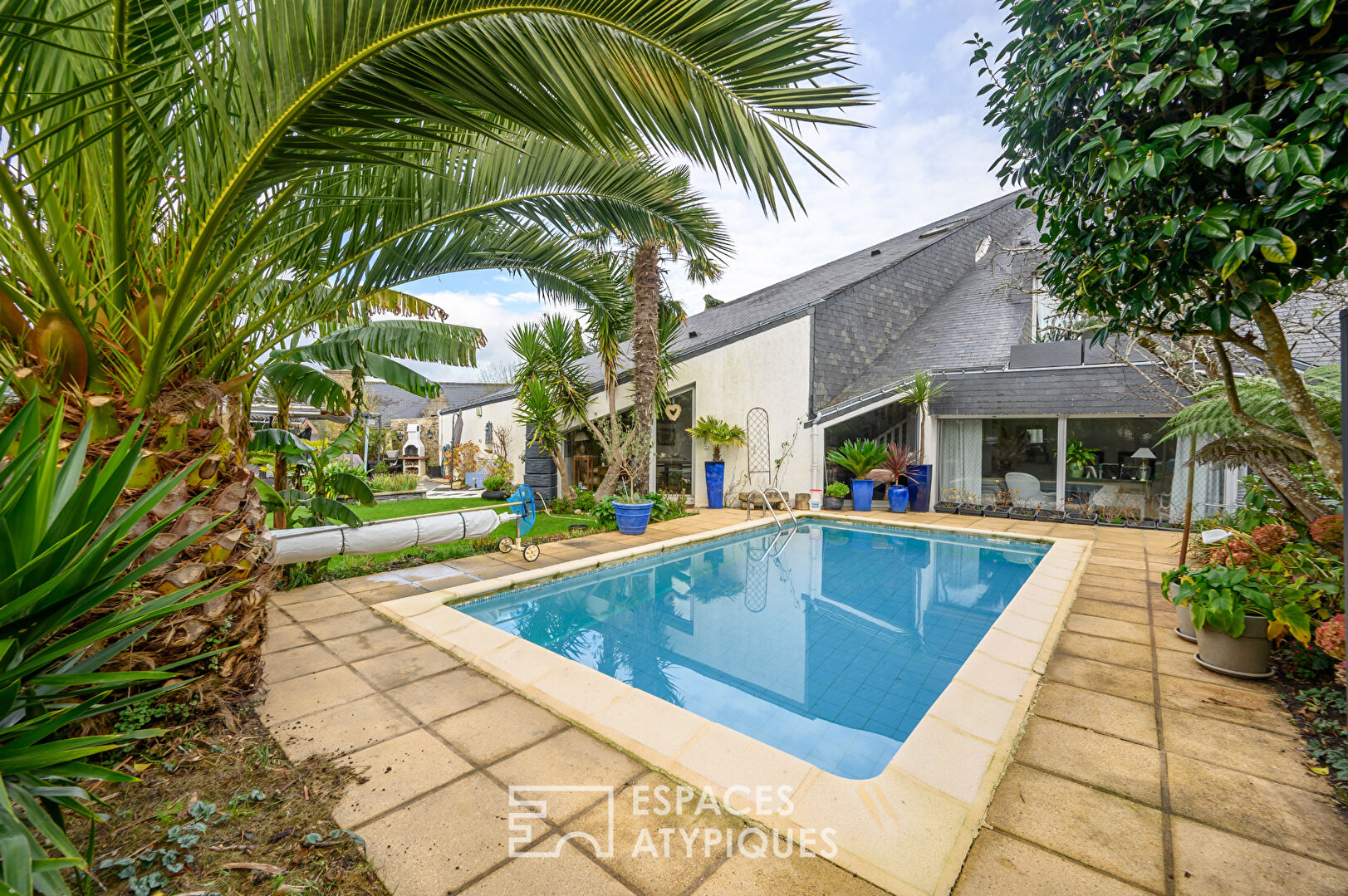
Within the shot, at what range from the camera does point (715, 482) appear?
40.9 feet

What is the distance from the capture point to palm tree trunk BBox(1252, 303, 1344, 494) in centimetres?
269

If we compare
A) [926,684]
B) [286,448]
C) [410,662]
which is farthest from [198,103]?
[926,684]

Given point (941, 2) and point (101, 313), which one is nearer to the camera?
point (101, 313)

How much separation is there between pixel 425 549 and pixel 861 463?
8.76 meters

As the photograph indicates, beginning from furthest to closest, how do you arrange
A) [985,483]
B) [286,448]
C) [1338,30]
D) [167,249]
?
1. [985,483]
2. [286,448]
3. [167,249]
4. [1338,30]

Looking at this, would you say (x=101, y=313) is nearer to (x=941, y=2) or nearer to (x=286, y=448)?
(x=286, y=448)

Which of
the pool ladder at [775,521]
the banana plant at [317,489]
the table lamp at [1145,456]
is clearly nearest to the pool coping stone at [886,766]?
the banana plant at [317,489]

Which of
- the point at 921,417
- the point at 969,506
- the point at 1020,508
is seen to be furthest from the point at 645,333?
the point at 1020,508

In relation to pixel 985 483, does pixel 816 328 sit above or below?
above

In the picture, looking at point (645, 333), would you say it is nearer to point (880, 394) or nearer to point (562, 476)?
point (562, 476)

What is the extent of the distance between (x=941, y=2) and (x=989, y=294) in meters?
10.8

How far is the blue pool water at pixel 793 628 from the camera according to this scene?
383 cm

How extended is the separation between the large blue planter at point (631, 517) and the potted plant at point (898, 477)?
5.71 metres

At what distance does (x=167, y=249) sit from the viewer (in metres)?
2.88
